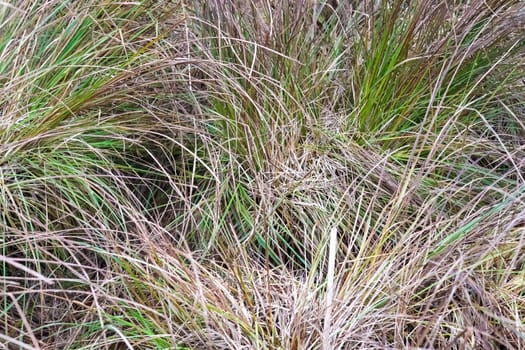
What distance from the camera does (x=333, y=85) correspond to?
1.62 metres

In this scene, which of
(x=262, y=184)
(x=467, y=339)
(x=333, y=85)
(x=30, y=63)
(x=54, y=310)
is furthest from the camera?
(x=333, y=85)

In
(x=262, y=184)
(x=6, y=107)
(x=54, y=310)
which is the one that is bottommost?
(x=54, y=310)

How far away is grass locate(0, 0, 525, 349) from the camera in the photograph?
1.12 meters

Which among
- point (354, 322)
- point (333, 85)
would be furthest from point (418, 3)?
point (354, 322)

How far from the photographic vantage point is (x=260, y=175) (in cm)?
141

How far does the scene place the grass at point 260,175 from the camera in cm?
112

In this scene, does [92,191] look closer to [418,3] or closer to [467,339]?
[467,339]

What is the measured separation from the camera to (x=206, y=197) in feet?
4.68

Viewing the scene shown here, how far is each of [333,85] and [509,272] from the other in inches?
26.1

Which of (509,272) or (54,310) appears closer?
(509,272)

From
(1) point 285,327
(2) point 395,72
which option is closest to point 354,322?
(1) point 285,327

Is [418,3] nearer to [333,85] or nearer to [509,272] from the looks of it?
[333,85]

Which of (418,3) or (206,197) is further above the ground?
(418,3)

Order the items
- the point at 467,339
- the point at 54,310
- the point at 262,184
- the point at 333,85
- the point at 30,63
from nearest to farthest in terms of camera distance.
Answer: the point at 467,339 → the point at 54,310 → the point at 262,184 → the point at 30,63 → the point at 333,85
